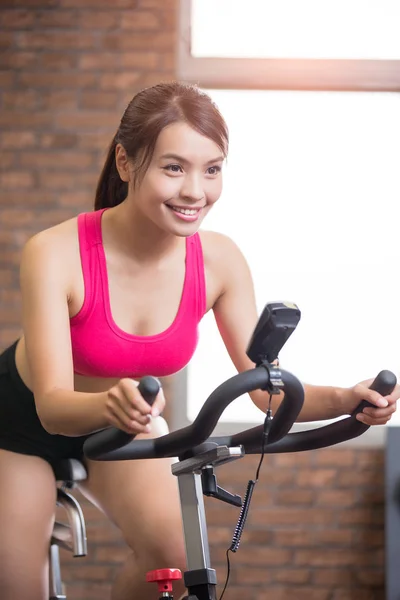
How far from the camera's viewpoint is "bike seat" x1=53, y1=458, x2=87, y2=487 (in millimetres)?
1830

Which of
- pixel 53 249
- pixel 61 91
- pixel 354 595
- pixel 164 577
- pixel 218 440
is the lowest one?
pixel 354 595

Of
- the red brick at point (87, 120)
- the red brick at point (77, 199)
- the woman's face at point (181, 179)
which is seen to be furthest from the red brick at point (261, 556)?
the woman's face at point (181, 179)

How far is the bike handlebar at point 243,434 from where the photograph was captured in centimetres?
115

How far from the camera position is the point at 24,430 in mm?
1840

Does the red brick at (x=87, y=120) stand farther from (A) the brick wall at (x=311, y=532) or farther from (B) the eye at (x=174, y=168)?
(B) the eye at (x=174, y=168)

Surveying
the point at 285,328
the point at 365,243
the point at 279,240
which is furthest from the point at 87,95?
the point at 285,328

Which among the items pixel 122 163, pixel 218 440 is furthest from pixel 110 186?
pixel 218 440

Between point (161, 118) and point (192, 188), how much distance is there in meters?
0.15

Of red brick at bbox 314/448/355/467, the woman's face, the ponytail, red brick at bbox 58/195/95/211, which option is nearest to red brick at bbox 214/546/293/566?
red brick at bbox 314/448/355/467

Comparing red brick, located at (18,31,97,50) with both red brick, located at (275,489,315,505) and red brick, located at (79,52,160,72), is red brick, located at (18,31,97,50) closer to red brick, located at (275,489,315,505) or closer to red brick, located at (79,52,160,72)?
red brick, located at (79,52,160,72)

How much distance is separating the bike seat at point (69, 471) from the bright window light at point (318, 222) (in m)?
1.71

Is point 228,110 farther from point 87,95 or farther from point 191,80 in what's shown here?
point 87,95

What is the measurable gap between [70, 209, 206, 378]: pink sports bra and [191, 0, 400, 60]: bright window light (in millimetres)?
2111

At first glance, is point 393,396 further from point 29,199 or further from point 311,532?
point 29,199
